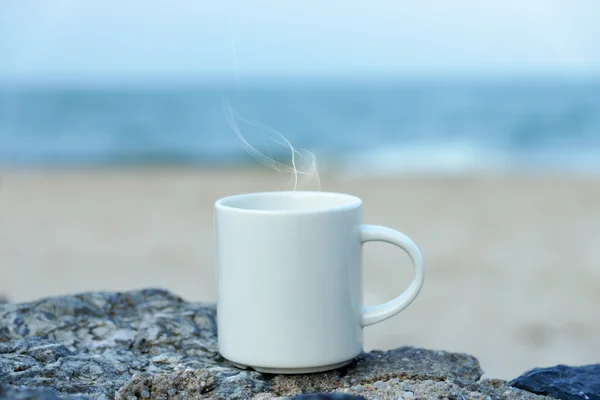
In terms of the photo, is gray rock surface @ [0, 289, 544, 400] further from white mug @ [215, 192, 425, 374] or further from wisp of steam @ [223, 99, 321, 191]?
wisp of steam @ [223, 99, 321, 191]

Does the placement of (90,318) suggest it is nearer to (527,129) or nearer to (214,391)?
(214,391)

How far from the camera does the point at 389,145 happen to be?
12625 mm

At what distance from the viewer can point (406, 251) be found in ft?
4.30

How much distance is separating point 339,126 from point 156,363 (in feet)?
44.9

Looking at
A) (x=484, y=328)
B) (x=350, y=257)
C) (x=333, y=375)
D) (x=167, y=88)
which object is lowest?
(x=484, y=328)

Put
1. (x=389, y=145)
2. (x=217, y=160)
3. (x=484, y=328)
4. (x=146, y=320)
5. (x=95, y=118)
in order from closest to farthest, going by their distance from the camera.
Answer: (x=146, y=320) → (x=484, y=328) → (x=217, y=160) → (x=389, y=145) → (x=95, y=118)

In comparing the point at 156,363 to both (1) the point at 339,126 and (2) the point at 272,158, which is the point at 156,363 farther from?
(1) the point at 339,126

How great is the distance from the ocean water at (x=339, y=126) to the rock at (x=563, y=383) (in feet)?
26.9

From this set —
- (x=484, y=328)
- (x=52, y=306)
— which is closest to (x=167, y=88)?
(x=484, y=328)

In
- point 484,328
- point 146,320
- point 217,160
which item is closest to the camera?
point 146,320

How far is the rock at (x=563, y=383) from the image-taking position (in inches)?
46.5

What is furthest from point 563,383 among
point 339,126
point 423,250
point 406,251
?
point 339,126

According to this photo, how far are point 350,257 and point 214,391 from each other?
32 centimetres

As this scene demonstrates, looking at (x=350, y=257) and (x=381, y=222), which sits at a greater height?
→ (x=350, y=257)
